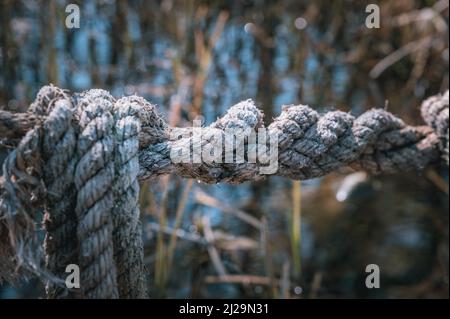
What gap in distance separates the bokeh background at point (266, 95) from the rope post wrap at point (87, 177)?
86 cm

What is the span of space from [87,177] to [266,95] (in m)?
2.39

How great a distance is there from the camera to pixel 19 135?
994mm

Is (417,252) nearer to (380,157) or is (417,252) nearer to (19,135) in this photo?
(380,157)

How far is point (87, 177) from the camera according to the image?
96cm

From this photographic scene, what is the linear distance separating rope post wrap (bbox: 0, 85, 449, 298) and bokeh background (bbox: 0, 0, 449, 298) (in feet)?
2.82

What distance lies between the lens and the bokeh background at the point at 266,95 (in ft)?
7.59

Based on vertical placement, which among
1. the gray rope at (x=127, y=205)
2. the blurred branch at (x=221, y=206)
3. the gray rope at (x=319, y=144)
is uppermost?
the blurred branch at (x=221, y=206)

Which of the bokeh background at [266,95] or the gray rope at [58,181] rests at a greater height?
the bokeh background at [266,95]

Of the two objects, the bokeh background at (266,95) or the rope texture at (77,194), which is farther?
the bokeh background at (266,95)
